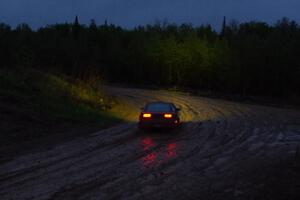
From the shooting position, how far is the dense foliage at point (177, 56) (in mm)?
63469

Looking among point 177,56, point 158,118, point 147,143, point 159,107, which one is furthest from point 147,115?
point 177,56

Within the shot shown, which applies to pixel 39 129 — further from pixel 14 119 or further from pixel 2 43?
pixel 2 43

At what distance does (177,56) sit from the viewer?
271ft

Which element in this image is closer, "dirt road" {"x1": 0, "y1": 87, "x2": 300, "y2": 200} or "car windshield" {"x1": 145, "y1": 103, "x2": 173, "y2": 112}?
"dirt road" {"x1": 0, "y1": 87, "x2": 300, "y2": 200}

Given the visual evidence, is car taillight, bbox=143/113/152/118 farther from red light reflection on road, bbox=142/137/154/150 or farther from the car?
red light reflection on road, bbox=142/137/154/150

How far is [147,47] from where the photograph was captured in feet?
298

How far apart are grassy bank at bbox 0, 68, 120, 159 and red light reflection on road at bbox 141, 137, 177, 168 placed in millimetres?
4825

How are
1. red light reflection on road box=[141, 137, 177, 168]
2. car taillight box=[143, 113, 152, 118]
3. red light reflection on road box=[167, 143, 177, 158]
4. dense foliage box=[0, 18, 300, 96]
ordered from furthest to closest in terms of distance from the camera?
1. dense foliage box=[0, 18, 300, 96]
2. car taillight box=[143, 113, 152, 118]
3. red light reflection on road box=[167, 143, 177, 158]
4. red light reflection on road box=[141, 137, 177, 168]

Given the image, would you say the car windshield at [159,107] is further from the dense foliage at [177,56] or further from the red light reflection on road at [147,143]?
the dense foliage at [177,56]

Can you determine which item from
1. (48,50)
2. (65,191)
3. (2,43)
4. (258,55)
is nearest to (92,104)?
(2,43)

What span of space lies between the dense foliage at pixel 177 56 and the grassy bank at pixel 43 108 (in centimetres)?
450

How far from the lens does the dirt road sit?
14.1 metres

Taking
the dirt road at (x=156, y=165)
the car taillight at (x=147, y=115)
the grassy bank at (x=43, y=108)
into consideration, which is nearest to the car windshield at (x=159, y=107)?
the car taillight at (x=147, y=115)

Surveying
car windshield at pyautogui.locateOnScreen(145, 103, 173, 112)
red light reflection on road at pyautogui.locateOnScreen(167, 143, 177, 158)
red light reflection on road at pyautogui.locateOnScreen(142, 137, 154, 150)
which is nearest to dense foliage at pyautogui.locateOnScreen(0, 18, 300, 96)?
car windshield at pyautogui.locateOnScreen(145, 103, 173, 112)
